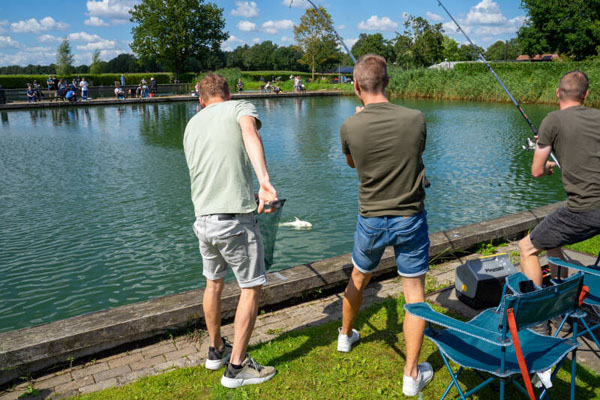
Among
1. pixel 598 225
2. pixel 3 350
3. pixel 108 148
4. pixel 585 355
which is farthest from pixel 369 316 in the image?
pixel 108 148

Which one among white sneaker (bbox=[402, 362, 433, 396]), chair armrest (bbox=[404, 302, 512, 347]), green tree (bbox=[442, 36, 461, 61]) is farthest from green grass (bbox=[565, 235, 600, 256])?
green tree (bbox=[442, 36, 461, 61])

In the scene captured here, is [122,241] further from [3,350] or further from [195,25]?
[195,25]

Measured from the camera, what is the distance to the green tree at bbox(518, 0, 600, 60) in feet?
166

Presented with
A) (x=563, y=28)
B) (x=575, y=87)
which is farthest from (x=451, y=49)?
(x=575, y=87)

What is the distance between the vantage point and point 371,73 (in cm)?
291

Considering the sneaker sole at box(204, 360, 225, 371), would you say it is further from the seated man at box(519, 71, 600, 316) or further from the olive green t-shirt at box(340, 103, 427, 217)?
the seated man at box(519, 71, 600, 316)

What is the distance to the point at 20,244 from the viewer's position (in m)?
7.38

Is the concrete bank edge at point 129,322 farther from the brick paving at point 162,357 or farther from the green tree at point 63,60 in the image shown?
the green tree at point 63,60

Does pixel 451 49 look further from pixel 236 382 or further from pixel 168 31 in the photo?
pixel 236 382

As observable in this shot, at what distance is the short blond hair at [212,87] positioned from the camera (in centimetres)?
311

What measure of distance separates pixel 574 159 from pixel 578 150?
68 millimetres

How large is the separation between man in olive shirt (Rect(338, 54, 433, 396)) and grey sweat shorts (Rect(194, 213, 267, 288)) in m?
0.70

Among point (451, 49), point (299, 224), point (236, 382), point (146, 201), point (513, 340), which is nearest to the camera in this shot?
point (513, 340)

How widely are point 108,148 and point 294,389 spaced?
1486 centimetres
